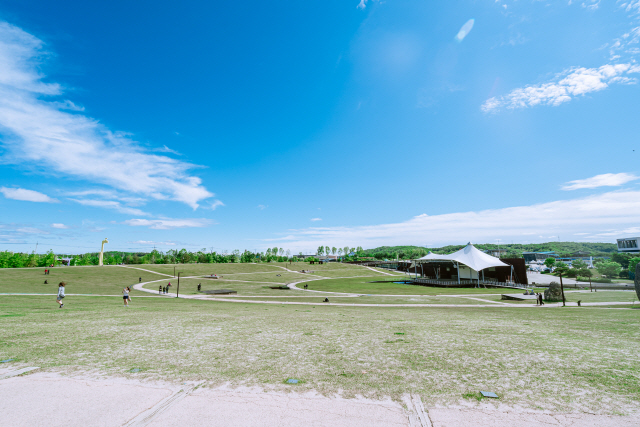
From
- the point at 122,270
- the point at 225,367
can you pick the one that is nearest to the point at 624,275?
the point at 225,367

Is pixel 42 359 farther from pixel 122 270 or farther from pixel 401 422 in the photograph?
pixel 122 270

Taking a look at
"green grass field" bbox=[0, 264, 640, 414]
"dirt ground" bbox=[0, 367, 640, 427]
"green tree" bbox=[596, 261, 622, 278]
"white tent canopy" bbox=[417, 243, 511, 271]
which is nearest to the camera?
"dirt ground" bbox=[0, 367, 640, 427]

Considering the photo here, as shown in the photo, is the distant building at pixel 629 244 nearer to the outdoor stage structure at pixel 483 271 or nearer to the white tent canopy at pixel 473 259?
the outdoor stage structure at pixel 483 271

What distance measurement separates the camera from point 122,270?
78.2 meters

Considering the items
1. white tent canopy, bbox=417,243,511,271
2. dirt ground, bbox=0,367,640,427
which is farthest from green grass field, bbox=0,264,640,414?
white tent canopy, bbox=417,243,511,271

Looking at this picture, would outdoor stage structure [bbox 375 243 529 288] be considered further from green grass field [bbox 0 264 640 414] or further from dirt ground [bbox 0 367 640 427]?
dirt ground [bbox 0 367 640 427]

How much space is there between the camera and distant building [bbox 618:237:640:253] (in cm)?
13788

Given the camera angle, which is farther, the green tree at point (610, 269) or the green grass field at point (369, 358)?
the green tree at point (610, 269)

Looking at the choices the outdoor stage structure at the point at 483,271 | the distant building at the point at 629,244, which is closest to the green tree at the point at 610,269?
the outdoor stage structure at the point at 483,271

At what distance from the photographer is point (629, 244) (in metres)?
142

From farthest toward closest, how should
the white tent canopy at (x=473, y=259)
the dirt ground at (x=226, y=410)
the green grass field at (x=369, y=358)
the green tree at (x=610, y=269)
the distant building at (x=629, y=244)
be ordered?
1. the distant building at (x=629, y=244)
2. the green tree at (x=610, y=269)
3. the white tent canopy at (x=473, y=259)
4. the green grass field at (x=369, y=358)
5. the dirt ground at (x=226, y=410)

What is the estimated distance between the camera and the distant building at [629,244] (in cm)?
13788

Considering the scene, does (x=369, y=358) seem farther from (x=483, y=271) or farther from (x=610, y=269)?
(x=610, y=269)

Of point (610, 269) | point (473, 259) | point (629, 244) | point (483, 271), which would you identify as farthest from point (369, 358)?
point (629, 244)
